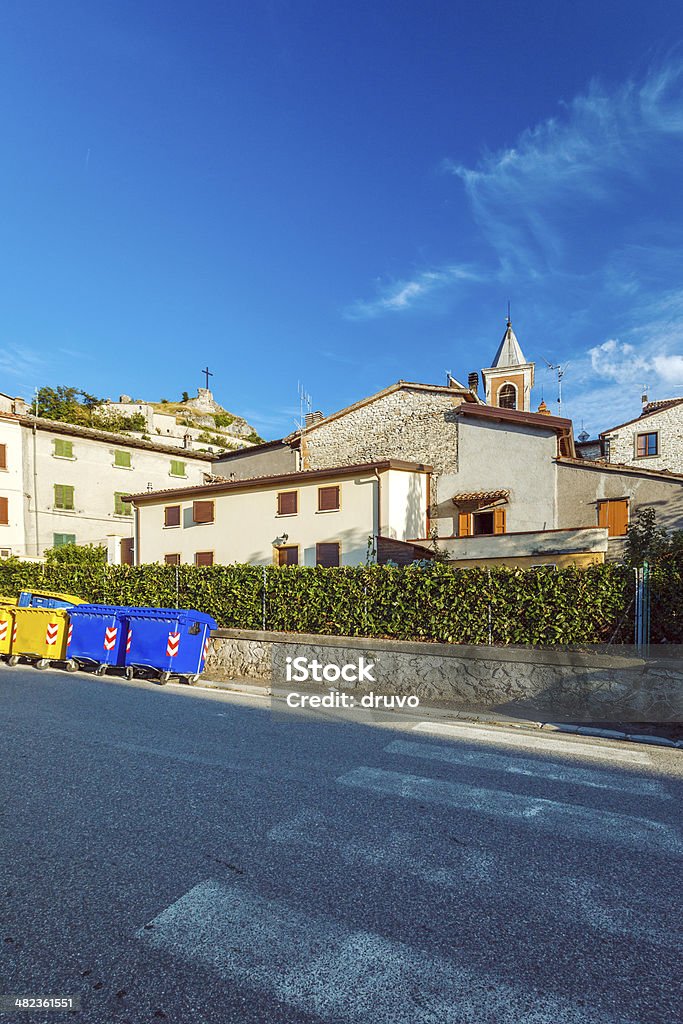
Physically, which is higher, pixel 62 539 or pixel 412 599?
Answer: pixel 62 539

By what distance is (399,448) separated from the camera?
28.3 m

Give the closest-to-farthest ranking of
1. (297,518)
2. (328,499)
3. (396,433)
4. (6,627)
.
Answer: (6,627), (328,499), (297,518), (396,433)

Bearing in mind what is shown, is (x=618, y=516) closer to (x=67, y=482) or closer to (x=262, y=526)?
(x=262, y=526)

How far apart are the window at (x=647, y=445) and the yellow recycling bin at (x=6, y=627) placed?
38314 millimetres

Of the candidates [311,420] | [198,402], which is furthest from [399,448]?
[198,402]

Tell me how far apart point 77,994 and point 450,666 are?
339 inches

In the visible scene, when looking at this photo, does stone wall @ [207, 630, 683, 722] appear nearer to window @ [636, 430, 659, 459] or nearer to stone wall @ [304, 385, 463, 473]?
stone wall @ [304, 385, 463, 473]

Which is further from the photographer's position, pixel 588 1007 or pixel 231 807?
pixel 231 807

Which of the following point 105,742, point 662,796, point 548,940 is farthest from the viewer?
point 105,742

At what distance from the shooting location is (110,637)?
43.4ft

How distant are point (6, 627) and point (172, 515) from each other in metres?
13.5

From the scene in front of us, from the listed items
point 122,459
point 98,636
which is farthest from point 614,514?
point 122,459

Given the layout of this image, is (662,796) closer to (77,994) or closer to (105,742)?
(77,994)

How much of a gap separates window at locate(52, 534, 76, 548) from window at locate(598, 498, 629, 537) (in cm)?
2858
